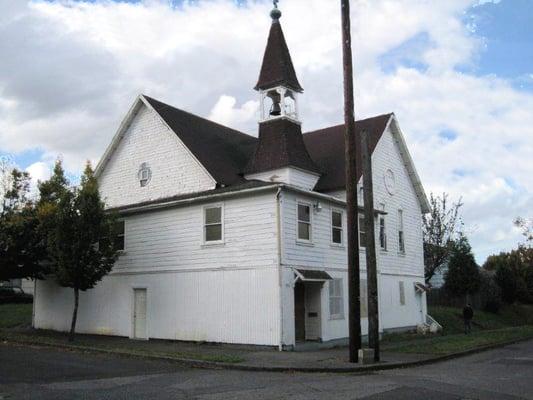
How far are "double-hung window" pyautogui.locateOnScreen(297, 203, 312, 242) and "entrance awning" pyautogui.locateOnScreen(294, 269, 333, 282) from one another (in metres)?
1.13

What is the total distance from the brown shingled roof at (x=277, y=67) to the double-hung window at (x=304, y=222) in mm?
5864

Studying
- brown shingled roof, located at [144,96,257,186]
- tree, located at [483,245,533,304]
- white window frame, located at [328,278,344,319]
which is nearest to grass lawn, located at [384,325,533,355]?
white window frame, located at [328,278,344,319]

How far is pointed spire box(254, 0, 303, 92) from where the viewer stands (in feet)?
79.8

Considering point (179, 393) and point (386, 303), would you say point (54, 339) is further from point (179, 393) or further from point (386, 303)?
point (386, 303)

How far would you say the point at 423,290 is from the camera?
30.0 metres

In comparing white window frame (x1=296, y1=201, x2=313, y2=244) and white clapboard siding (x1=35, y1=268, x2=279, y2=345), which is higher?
white window frame (x1=296, y1=201, x2=313, y2=244)

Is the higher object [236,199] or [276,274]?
[236,199]

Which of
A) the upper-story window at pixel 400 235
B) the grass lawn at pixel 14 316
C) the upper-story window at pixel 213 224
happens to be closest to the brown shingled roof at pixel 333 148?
the upper-story window at pixel 400 235

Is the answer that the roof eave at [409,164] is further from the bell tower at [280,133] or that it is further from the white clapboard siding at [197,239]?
the white clapboard siding at [197,239]

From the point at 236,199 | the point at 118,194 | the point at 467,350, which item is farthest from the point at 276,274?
the point at 118,194

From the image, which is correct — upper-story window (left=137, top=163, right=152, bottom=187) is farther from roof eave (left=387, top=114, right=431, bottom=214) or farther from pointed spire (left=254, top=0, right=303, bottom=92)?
roof eave (left=387, top=114, right=431, bottom=214)

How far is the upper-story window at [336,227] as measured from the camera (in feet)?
74.4

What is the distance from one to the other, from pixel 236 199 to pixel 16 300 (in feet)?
75.6

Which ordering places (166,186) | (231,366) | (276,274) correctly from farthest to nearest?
(166,186), (276,274), (231,366)
